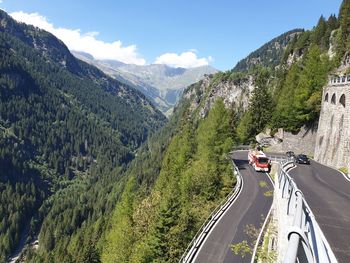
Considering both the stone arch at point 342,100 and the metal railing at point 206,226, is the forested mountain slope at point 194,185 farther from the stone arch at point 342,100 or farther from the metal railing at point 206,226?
the stone arch at point 342,100

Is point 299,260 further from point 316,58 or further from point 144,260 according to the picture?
point 316,58

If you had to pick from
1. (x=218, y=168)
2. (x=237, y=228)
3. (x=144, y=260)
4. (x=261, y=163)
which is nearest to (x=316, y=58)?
(x=261, y=163)

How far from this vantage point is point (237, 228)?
1469 inches

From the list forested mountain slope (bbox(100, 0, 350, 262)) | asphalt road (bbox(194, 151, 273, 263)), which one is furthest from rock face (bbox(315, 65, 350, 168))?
forested mountain slope (bbox(100, 0, 350, 262))

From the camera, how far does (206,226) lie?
122 feet

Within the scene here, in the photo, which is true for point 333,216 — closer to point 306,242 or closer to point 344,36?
point 306,242

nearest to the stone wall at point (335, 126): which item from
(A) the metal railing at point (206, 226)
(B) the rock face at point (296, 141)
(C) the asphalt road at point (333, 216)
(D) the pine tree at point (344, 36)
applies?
(B) the rock face at point (296, 141)

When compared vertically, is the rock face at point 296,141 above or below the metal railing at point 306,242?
below

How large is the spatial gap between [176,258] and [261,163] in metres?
24.0

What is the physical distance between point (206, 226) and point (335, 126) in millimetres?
22459

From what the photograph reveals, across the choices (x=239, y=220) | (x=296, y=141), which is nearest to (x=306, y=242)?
(x=239, y=220)

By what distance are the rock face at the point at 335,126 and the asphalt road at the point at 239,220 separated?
30.2 ft

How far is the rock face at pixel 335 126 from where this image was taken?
4188cm

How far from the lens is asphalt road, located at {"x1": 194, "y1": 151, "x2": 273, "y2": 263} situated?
104ft
